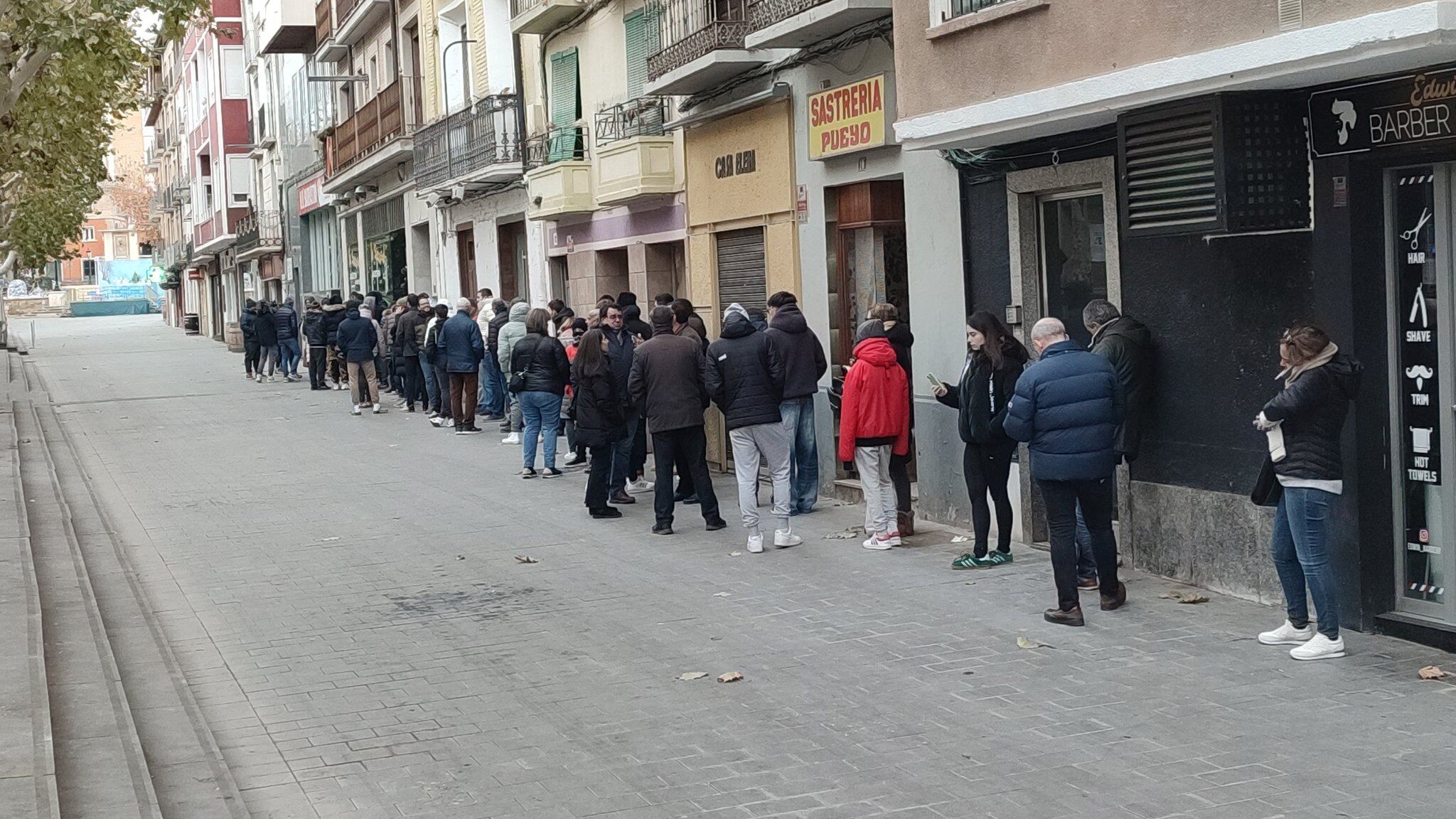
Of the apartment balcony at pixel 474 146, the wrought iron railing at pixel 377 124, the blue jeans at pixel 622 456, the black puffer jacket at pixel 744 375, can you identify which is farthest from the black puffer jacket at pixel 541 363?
the wrought iron railing at pixel 377 124

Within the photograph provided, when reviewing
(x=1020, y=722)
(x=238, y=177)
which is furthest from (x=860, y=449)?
(x=238, y=177)

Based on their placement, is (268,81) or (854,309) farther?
(268,81)

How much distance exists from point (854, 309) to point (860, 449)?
11.2 feet

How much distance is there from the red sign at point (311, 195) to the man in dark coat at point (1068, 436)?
3311cm

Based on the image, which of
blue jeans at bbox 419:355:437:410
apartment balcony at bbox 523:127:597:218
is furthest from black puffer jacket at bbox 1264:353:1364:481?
blue jeans at bbox 419:355:437:410

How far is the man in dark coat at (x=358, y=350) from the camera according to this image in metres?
24.4

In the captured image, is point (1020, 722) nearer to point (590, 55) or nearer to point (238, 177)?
point (590, 55)

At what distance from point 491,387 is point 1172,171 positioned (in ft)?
49.7

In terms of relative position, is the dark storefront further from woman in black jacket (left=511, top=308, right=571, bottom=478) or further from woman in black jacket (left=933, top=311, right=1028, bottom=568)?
woman in black jacket (left=511, top=308, right=571, bottom=478)

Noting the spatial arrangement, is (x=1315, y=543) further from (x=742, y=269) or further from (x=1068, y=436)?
(x=742, y=269)

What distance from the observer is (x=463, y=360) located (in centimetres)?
2120

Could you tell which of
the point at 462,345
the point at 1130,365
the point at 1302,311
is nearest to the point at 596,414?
the point at 1130,365

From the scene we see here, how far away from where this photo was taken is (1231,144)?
28.2ft

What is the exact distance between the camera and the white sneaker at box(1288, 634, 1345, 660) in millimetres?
7914
